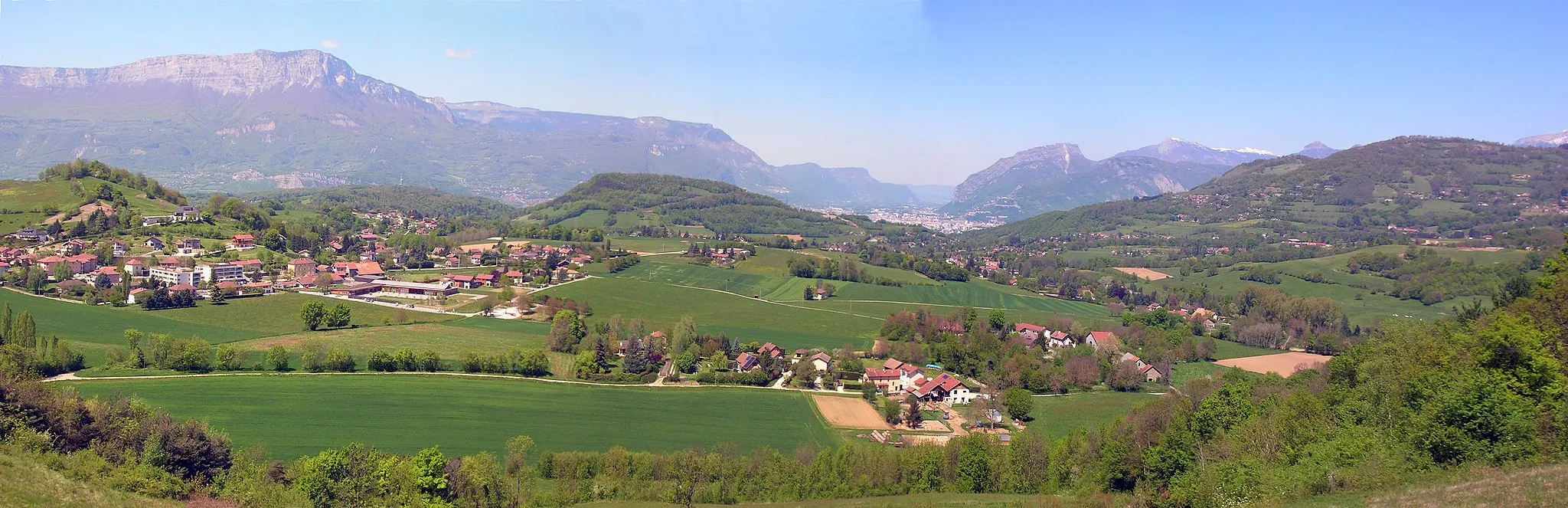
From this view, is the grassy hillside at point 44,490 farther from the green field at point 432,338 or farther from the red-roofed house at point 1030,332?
the red-roofed house at point 1030,332

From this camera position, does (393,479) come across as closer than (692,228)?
Yes

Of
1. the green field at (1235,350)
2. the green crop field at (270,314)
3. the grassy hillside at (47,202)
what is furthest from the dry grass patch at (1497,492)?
the grassy hillside at (47,202)

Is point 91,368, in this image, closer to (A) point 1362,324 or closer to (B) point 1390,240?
(A) point 1362,324

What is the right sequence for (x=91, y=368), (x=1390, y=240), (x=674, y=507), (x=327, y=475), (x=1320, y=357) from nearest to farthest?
(x=327, y=475) → (x=674, y=507) → (x=91, y=368) → (x=1320, y=357) → (x=1390, y=240)

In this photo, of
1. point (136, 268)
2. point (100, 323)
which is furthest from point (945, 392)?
point (136, 268)

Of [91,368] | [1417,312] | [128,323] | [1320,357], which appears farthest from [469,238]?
[1417,312]

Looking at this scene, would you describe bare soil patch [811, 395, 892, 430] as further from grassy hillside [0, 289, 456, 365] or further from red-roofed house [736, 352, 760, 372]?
grassy hillside [0, 289, 456, 365]
